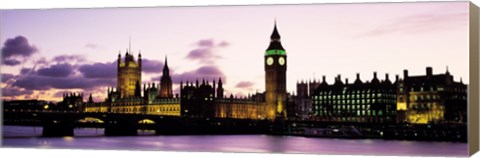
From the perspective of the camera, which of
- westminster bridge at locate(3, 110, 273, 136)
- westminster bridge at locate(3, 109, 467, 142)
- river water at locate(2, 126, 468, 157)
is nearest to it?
river water at locate(2, 126, 468, 157)

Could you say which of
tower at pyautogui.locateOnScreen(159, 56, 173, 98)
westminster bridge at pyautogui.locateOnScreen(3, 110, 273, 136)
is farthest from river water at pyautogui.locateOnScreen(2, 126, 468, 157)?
westminster bridge at pyautogui.locateOnScreen(3, 110, 273, 136)

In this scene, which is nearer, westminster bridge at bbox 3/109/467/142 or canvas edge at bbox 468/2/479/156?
canvas edge at bbox 468/2/479/156

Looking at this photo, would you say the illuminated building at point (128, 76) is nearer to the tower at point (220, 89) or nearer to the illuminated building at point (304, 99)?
the tower at point (220, 89)

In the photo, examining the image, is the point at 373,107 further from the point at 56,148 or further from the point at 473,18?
the point at 56,148

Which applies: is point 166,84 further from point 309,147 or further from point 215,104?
point 215,104

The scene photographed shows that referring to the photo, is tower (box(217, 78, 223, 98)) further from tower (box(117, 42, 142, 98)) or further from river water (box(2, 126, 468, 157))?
tower (box(117, 42, 142, 98))

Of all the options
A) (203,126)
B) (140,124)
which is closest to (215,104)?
(203,126)
